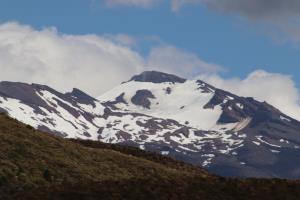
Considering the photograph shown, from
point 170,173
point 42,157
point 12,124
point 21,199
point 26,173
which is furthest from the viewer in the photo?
point 12,124

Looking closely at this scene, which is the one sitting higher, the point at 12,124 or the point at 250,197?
the point at 12,124

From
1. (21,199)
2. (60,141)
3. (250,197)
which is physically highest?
(60,141)

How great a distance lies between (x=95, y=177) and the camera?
56.8 m

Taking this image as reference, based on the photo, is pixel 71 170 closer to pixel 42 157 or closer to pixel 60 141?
pixel 42 157

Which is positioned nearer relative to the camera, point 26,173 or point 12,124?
point 26,173

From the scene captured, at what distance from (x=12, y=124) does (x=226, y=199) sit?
2928cm

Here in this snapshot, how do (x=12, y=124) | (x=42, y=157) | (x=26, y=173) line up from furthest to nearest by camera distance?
(x=12, y=124)
(x=42, y=157)
(x=26, y=173)

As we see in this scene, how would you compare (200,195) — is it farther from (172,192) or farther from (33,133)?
(33,133)

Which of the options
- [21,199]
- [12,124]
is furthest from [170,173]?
[21,199]

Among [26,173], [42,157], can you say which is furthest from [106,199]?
[42,157]

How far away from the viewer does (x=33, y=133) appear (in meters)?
65.5

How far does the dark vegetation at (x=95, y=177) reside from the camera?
44469 mm

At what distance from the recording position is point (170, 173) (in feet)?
204

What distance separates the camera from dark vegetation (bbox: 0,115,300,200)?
44.5m
